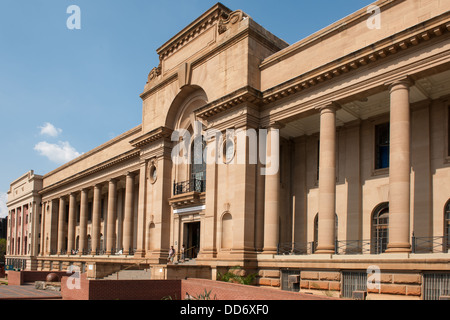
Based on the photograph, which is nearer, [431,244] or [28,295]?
[431,244]

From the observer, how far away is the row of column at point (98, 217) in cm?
4134

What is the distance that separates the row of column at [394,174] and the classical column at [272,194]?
0.38 meters

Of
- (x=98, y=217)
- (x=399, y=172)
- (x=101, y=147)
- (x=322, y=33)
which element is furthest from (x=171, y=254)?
(x=101, y=147)

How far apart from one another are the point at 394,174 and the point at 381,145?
6.47m

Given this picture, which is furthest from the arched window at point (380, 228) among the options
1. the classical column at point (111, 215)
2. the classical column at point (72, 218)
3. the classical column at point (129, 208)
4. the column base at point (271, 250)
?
the classical column at point (72, 218)

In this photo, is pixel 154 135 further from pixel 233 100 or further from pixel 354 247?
pixel 354 247

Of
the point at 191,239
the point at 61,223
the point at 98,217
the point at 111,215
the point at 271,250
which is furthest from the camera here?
the point at 61,223

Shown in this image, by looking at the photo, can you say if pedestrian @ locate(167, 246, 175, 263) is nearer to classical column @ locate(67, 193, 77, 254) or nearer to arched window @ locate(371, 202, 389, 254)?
arched window @ locate(371, 202, 389, 254)

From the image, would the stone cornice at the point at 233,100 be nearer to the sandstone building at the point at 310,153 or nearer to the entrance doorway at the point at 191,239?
the sandstone building at the point at 310,153

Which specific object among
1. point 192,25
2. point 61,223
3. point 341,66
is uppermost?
point 192,25

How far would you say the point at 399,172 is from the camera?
19531 millimetres

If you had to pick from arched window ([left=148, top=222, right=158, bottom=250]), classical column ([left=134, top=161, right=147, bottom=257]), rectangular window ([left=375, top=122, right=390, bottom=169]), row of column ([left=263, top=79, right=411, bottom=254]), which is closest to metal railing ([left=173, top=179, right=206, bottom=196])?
arched window ([left=148, top=222, right=158, bottom=250])

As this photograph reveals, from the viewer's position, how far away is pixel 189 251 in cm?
3225
